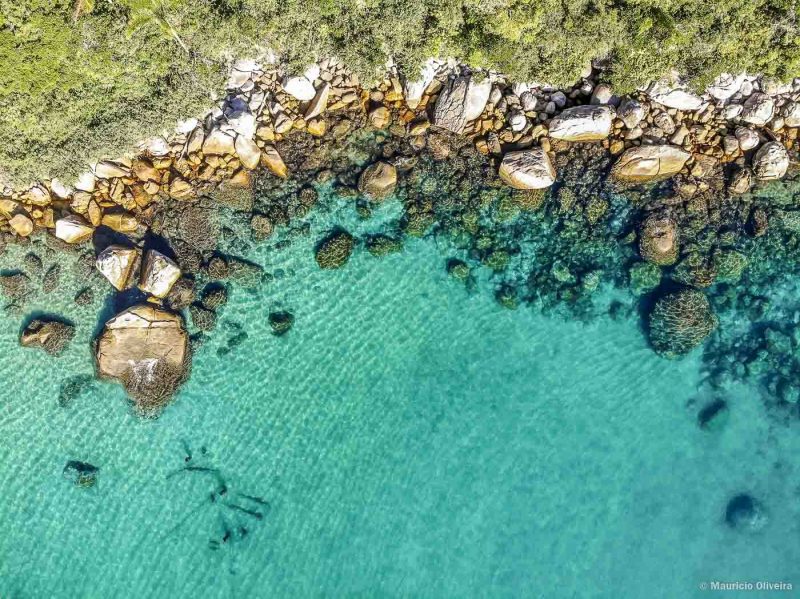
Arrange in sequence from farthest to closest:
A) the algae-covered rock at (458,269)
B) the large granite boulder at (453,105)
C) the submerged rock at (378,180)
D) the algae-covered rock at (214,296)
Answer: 1. the algae-covered rock at (458,269)
2. the submerged rock at (378,180)
3. the algae-covered rock at (214,296)
4. the large granite boulder at (453,105)

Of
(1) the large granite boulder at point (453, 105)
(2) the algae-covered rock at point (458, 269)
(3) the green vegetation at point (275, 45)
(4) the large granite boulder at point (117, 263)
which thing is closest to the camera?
(3) the green vegetation at point (275, 45)

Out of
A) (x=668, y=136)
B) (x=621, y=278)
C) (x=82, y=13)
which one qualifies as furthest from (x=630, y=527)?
(x=82, y=13)

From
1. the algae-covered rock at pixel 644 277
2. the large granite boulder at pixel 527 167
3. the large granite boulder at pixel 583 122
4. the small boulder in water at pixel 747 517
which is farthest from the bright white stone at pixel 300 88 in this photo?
the small boulder in water at pixel 747 517

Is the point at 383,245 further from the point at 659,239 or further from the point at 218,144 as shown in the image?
the point at 659,239

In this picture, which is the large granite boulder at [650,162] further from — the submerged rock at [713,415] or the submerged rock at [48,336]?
the submerged rock at [48,336]

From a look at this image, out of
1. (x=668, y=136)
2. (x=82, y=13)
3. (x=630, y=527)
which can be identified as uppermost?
(x=668, y=136)

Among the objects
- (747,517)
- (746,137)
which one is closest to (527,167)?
(746,137)

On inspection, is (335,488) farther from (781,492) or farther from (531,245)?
(781,492)
